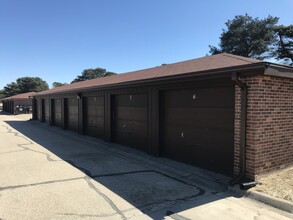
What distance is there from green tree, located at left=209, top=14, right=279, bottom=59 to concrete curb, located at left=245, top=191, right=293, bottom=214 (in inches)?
1293

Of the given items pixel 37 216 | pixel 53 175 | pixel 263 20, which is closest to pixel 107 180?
pixel 53 175

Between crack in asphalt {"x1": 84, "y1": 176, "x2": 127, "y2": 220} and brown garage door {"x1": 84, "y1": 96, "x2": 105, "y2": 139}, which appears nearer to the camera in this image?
crack in asphalt {"x1": 84, "y1": 176, "x2": 127, "y2": 220}

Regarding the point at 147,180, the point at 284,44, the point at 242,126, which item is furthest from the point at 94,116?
the point at 284,44

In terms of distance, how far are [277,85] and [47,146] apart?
900 centimetres

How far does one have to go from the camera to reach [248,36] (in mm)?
36156

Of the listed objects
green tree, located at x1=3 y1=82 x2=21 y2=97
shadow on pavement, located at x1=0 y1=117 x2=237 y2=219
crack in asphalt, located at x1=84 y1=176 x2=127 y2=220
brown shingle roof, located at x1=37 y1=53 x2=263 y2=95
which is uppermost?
green tree, located at x1=3 y1=82 x2=21 y2=97

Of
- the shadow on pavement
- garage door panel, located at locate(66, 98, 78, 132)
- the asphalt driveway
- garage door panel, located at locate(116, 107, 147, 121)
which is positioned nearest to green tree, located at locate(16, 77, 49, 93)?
garage door panel, located at locate(66, 98, 78, 132)

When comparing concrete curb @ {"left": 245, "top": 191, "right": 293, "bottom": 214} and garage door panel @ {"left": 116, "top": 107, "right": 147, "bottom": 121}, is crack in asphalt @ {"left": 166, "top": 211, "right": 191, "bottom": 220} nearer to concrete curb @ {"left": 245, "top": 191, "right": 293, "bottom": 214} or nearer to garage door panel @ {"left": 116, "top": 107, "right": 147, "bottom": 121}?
concrete curb @ {"left": 245, "top": 191, "right": 293, "bottom": 214}

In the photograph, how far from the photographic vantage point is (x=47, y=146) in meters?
11.3

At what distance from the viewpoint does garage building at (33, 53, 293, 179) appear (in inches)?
226

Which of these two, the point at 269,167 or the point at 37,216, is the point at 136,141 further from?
the point at 37,216

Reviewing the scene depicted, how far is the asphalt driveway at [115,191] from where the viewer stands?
14.5ft

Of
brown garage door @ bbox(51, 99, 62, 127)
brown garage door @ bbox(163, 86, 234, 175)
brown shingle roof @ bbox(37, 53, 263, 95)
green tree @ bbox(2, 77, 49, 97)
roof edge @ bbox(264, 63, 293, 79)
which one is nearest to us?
roof edge @ bbox(264, 63, 293, 79)

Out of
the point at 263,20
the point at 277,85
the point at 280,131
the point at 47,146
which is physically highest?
the point at 263,20
